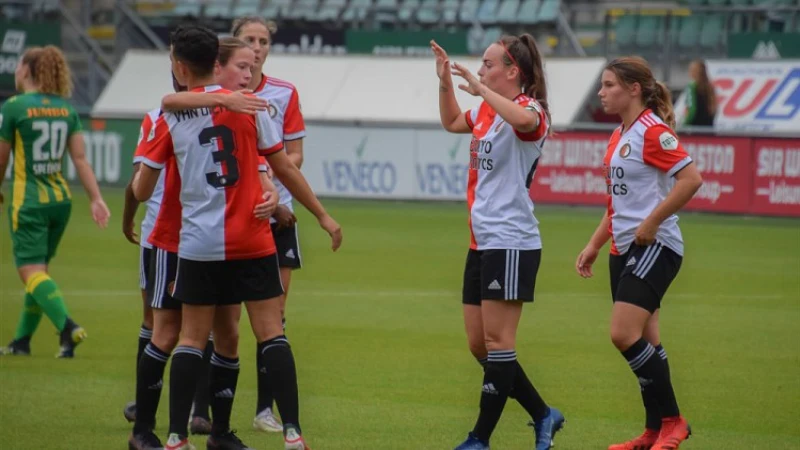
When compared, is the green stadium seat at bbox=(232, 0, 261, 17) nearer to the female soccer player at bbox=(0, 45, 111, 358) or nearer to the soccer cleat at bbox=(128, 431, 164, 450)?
the female soccer player at bbox=(0, 45, 111, 358)

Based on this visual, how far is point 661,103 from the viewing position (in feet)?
23.8

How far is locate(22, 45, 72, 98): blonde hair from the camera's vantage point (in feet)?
33.3

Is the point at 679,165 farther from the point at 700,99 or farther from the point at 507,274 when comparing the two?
the point at 700,99

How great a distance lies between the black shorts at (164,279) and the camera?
675cm

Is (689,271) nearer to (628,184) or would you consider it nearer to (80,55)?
(628,184)

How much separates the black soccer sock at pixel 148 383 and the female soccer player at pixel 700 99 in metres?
15.5

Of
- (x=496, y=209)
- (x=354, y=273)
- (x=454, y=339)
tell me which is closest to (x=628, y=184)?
(x=496, y=209)

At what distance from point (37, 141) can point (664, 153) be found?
514 cm

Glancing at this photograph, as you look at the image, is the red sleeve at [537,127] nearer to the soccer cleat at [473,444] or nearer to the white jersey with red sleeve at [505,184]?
the white jersey with red sleeve at [505,184]

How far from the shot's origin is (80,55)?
32031mm

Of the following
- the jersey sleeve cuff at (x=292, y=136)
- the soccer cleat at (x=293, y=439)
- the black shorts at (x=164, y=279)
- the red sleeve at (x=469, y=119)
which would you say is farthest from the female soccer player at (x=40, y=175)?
the soccer cleat at (x=293, y=439)

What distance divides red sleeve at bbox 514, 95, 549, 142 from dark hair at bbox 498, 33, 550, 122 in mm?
94

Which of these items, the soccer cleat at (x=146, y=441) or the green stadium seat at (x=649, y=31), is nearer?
the soccer cleat at (x=146, y=441)

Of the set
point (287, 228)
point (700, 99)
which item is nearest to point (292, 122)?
point (287, 228)
